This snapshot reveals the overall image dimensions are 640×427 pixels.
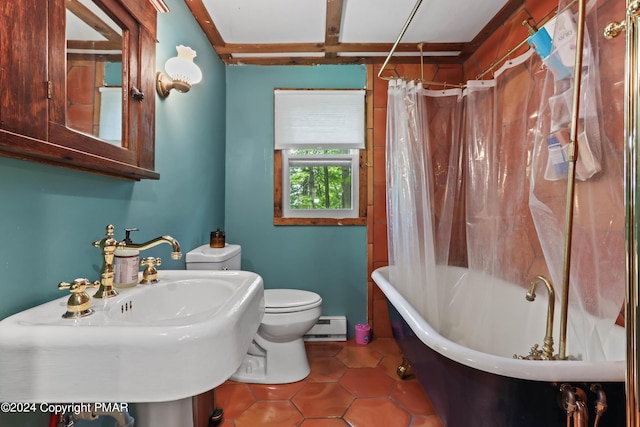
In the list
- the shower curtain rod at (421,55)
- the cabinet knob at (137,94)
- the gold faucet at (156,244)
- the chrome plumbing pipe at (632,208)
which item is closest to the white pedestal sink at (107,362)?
the gold faucet at (156,244)

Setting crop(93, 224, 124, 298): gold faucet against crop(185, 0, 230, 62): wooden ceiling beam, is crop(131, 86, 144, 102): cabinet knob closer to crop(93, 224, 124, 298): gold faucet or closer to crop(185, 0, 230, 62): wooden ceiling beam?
crop(93, 224, 124, 298): gold faucet

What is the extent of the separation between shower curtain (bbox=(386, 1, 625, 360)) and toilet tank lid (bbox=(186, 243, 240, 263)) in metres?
1.00

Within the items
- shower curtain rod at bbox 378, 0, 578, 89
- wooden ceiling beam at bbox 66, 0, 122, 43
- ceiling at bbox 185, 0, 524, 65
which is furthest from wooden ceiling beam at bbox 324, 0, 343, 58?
wooden ceiling beam at bbox 66, 0, 122, 43

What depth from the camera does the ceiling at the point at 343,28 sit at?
1.76 metres

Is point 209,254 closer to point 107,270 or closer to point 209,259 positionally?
point 209,259

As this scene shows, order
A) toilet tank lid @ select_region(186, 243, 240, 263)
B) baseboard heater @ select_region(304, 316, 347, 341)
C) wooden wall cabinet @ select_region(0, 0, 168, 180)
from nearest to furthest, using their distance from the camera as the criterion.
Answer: wooden wall cabinet @ select_region(0, 0, 168, 180) → toilet tank lid @ select_region(186, 243, 240, 263) → baseboard heater @ select_region(304, 316, 347, 341)

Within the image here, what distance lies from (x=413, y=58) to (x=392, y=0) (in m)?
0.69

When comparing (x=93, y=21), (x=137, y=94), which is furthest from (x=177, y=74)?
(x=93, y=21)

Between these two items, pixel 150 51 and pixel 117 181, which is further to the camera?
pixel 150 51

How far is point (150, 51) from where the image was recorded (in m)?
1.23

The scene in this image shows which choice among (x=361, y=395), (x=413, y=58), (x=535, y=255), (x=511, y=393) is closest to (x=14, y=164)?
(x=511, y=393)

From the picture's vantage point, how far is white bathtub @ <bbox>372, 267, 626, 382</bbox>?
0.81m

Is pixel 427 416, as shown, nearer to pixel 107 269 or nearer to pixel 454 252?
pixel 454 252

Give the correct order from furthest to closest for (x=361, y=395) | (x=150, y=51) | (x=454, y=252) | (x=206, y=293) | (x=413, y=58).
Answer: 1. (x=413, y=58)
2. (x=454, y=252)
3. (x=361, y=395)
4. (x=150, y=51)
5. (x=206, y=293)
